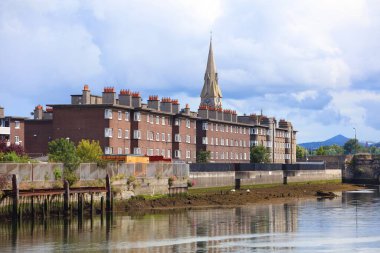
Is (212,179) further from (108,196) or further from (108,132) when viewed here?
(108,196)

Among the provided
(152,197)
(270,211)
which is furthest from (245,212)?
(152,197)

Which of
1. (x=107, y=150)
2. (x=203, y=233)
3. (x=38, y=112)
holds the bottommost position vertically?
(x=203, y=233)

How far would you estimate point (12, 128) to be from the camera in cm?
13500

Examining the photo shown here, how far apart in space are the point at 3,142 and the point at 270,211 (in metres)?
44.7

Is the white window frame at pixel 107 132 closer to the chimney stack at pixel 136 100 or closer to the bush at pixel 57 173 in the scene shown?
the chimney stack at pixel 136 100

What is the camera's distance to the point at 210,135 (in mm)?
165125

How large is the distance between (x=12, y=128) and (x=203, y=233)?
78392 millimetres

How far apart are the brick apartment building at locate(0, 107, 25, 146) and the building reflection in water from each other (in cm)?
5934

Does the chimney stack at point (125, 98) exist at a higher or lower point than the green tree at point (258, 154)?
higher

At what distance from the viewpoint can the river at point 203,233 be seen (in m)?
55.0

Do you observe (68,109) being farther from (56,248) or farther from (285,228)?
(56,248)

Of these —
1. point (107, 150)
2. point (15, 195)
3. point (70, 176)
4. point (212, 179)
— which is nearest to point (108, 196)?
point (70, 176)

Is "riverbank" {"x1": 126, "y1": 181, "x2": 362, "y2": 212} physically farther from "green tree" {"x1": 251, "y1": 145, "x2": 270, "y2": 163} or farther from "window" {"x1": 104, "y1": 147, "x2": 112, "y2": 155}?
"green tree" {"x1": 251, "y1": 145, "x2": 270, "y2": 163}

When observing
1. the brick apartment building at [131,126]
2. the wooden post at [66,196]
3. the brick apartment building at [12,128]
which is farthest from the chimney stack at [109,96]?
the wooden post at [66,196]
